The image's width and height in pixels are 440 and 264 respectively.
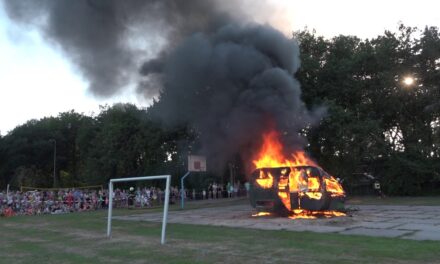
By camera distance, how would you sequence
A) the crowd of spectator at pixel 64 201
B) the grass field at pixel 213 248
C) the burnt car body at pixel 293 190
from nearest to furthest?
1. the grass field at pixel 213 248
2. the burnt car body at pixel 293 190
3. the crowd of spectator at pixel 64 201

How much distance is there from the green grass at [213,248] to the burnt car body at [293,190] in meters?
4.73

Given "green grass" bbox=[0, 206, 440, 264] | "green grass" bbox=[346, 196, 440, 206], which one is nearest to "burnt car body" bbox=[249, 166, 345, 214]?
"green grass" bbox=[0, 206, 440, 264]

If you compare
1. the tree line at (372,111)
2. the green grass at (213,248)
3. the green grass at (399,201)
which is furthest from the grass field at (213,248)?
the tree line at (372,111)

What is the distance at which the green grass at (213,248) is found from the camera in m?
8.78

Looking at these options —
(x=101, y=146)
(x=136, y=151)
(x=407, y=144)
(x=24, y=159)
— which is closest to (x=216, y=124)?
(x=407, y=144)

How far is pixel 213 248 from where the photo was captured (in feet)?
Answer: 33.8

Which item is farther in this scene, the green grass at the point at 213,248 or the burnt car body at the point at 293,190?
the burnt car body at the point at 293,190

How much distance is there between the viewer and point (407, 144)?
35.7 meters

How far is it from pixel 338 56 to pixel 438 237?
94.8 feet

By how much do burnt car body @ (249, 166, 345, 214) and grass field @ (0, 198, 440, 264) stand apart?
4776 millimetres

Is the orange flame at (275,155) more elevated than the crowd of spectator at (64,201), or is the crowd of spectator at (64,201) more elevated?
the orange flame at (275,155)

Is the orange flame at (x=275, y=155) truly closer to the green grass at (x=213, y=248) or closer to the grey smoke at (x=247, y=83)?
the grey smoke at (x=247, y=83)

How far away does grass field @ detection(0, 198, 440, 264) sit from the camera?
28.8ft

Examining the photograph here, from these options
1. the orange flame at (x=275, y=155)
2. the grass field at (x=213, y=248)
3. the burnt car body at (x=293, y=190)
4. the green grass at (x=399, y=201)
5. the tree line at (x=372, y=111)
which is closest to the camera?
the grass field at (x=213, y=248)
